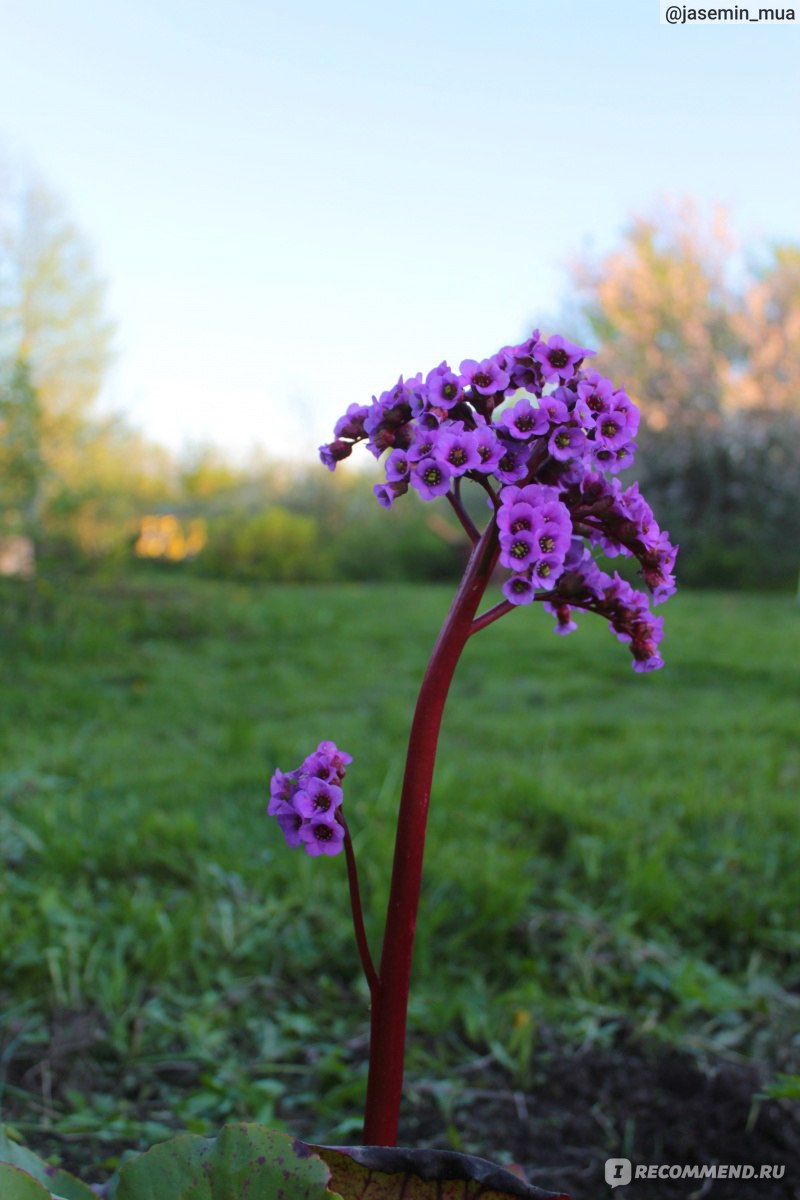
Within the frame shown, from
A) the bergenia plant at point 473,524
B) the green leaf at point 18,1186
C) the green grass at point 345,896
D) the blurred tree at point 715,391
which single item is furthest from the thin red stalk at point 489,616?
the blurred tree at point 715,391

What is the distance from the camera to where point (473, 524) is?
3.10 ft

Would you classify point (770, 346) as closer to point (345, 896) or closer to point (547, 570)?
point (345, 896)

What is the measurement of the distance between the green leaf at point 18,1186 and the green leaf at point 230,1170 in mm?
78

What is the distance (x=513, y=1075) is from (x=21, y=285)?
50.1ft

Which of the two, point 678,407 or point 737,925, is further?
point 678,407

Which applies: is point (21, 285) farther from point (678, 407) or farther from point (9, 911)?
point (9, 911)

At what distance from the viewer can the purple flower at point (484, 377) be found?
938 millimetres

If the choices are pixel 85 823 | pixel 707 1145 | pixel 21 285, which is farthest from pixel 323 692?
pixel 21 285

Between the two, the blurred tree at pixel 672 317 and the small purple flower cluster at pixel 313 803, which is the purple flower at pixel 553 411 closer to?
the small purple flower cluster at pixel 313 803

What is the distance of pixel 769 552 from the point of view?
11.4 metres

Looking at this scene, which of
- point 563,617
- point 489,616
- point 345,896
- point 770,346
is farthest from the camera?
point 770,346

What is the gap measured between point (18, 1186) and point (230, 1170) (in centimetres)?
16

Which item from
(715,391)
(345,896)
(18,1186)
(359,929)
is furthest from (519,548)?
(715,391)

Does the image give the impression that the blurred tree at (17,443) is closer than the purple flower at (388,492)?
No
